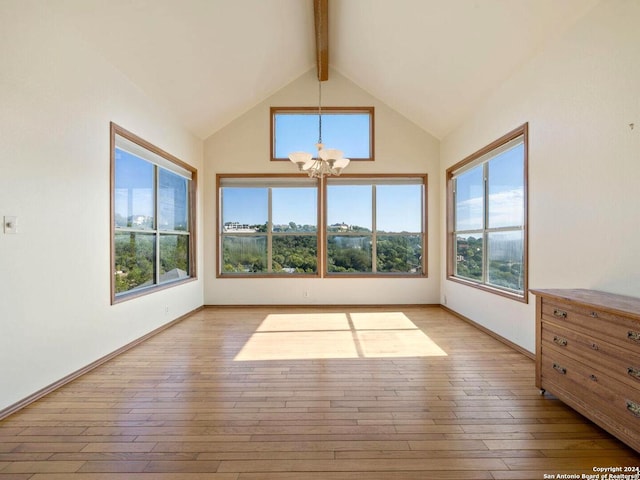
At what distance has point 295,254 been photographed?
6145 mm

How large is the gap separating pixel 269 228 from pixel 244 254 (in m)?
0.66

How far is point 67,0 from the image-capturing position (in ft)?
8.91

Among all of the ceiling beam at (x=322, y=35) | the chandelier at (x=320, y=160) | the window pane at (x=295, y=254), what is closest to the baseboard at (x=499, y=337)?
the window pane at (x=295, y=254)

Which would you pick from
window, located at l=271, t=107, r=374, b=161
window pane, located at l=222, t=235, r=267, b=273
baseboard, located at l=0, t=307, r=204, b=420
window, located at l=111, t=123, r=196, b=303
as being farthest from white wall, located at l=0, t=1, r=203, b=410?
window, located at l=271, t=107, r=374, b=161

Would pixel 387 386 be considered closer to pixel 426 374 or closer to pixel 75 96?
pixel 426 374

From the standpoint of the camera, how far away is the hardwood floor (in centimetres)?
182

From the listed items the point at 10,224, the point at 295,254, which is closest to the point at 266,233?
the point at 295,254

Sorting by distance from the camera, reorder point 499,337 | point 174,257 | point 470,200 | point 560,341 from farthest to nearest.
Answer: point 174,257 → point 470,200 → point 499,337 → point 560,341

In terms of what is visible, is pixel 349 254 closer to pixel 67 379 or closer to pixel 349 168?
pixel 349 168

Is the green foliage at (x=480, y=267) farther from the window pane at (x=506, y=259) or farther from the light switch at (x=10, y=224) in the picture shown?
the light switch at (x=10, y=224)

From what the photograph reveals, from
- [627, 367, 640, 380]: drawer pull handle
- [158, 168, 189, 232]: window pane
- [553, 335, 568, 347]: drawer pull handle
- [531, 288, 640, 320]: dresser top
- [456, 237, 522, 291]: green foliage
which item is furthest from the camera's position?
[158, 168, 189, 232]: window pane

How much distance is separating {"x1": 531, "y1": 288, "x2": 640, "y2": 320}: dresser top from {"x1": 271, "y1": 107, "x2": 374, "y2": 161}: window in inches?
163

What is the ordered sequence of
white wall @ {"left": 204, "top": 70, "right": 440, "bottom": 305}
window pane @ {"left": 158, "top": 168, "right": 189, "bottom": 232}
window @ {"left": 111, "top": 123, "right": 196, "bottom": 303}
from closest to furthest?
window @ {"left": 111, "top": 123, "right": 196, "bottom": 303} → window pane @ {"left": 158, "top": 168, "right": 189, "bottom": 232} → white wall @ {"left": 204, "top": 70, "right": 440, "bottom": 305}

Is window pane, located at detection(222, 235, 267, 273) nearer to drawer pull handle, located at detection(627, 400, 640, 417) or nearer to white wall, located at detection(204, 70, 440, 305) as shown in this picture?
white wall, located at detection(204, 70, 440, 305)
